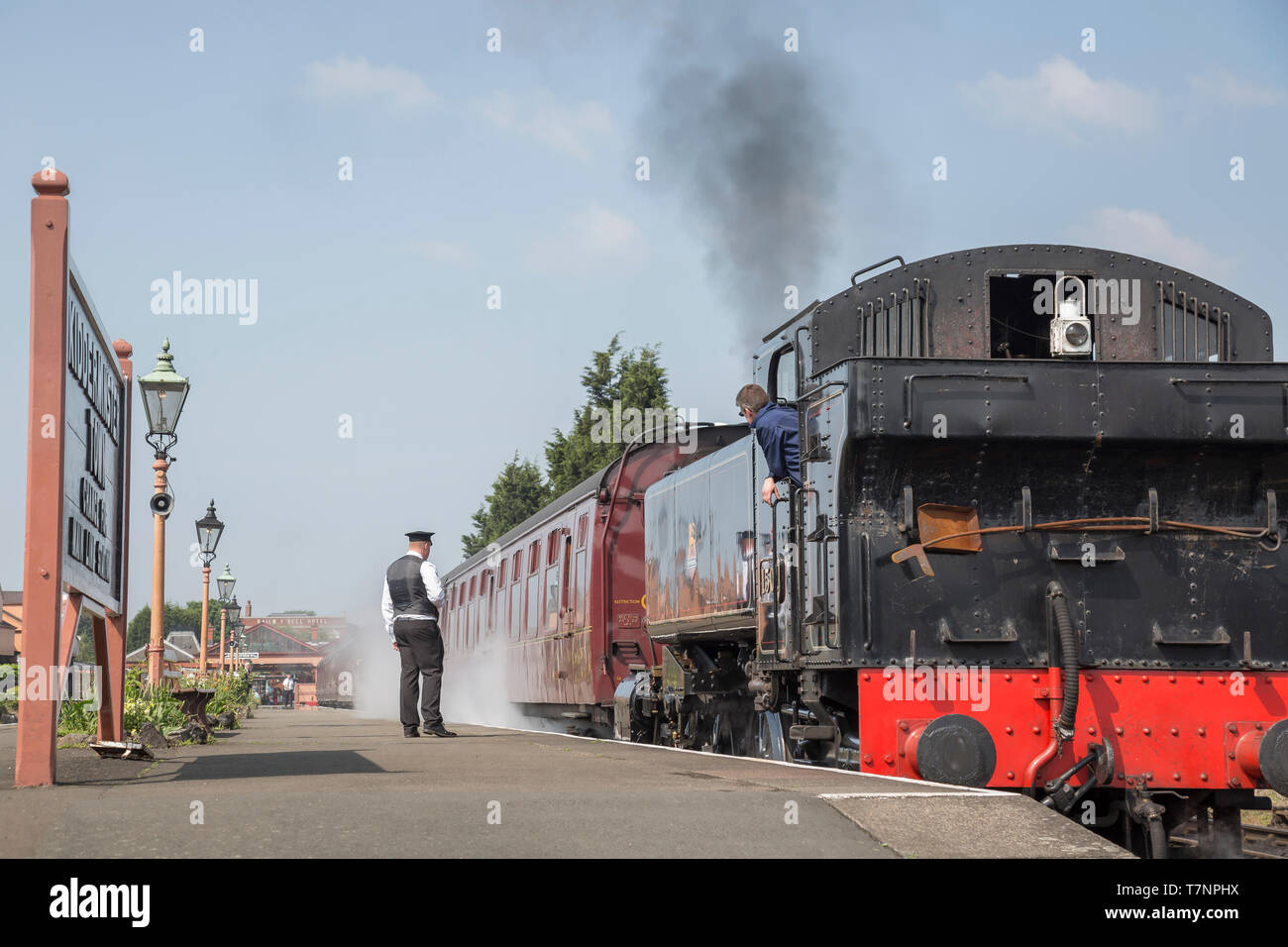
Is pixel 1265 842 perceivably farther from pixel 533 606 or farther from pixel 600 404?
pixel 600 404

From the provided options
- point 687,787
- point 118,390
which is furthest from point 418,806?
point 118,390


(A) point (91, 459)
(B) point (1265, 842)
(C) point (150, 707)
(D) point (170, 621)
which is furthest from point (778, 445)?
(D) point (170, 621)

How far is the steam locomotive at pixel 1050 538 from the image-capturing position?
24.9 ft

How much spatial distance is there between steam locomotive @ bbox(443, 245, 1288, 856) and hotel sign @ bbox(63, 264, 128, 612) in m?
4.04

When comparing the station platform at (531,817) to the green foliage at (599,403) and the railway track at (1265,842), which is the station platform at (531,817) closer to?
the railway track at (1265,842)

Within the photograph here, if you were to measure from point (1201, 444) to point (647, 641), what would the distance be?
8599 millimetres

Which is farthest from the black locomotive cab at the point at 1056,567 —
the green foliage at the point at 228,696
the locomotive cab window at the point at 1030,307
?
the green foliage at the point at 228,696

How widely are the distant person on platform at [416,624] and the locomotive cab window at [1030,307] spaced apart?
6112 millimetres

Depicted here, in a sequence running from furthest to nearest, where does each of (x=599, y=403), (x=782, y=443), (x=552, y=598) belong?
(x=599, y=403) → (x=552, y=598) → (x=782, y=443)

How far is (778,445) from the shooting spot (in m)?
8.88

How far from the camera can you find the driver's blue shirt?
8.81m

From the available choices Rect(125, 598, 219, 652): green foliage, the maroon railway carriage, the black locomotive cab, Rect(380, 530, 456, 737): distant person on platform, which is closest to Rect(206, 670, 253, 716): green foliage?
the maroon railway carriage

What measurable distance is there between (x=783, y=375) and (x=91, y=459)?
4.29 m
